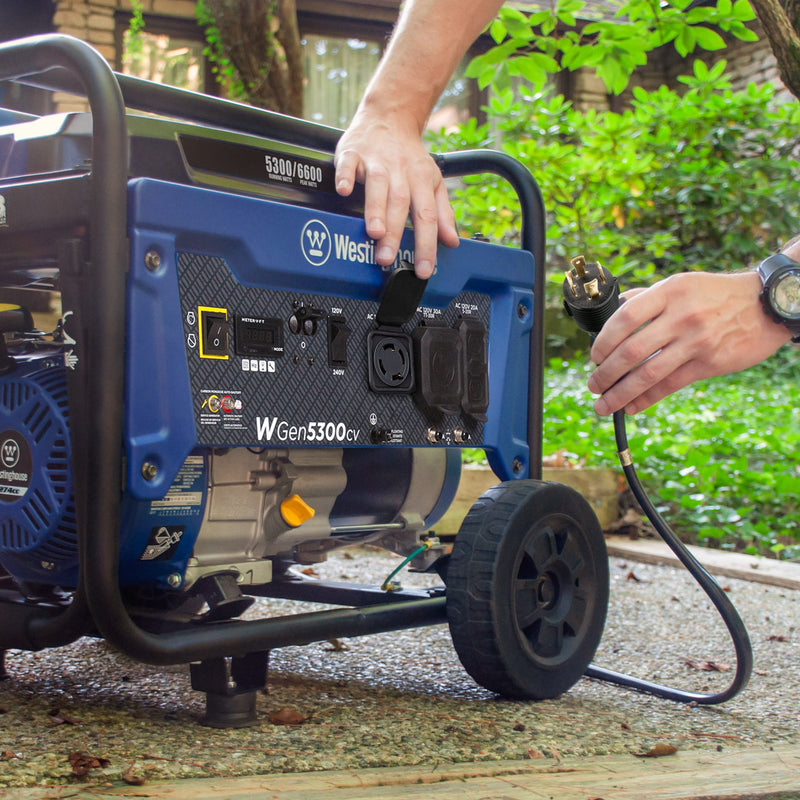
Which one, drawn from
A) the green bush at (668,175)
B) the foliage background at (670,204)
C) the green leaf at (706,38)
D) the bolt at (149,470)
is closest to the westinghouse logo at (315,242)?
the bolt at (149,470)

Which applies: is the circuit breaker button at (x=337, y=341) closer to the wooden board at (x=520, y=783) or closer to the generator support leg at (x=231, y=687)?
the generator support leg at (x=231, y=687)

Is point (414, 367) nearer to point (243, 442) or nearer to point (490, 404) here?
point (490, 404)

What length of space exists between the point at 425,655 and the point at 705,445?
2.73 metres

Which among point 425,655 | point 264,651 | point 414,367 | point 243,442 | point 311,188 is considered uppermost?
point 311,188

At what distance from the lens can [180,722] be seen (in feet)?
5.25

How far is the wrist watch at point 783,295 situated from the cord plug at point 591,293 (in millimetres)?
280

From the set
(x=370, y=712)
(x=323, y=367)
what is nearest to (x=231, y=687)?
(x=370, y=712)

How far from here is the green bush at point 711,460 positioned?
393 centimetres

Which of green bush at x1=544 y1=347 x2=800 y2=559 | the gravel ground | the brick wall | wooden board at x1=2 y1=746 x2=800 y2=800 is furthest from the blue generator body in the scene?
the brick wall

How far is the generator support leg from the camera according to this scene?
5.12 feet

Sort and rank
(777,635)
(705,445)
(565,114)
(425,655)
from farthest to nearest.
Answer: (565,114) < (705,445) < (777,635) < (425,655)

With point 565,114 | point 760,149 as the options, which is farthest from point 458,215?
point 760,149

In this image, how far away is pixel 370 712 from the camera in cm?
169

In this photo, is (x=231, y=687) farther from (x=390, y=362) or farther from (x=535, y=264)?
(x=535, y=264)
